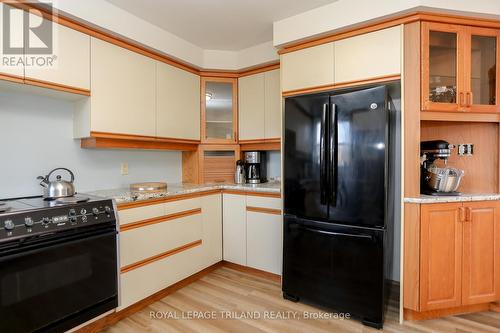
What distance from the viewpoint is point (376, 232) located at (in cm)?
183

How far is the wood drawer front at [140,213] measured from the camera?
1.98m

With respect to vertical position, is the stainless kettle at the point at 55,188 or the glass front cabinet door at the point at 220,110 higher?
the glass front cabinet door at the point at 220,110

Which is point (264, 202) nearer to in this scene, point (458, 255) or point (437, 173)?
point (437, 173)

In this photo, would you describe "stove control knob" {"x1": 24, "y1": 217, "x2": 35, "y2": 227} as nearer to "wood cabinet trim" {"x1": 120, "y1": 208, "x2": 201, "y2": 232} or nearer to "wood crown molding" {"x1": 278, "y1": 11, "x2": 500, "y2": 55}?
"wood cabinet trim" {"x1": 120, "y1": 208, "x2": 201, "y2": 232}

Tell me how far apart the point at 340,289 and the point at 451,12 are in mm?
2130

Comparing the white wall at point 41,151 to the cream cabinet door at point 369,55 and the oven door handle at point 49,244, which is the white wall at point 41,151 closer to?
the oven door handle at point 49,244

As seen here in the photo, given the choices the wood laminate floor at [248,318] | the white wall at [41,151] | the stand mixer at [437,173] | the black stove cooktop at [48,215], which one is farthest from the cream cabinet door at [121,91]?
the stand mixer at [437,173]

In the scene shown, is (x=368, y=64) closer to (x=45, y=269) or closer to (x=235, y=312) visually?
(x=235, y=312)

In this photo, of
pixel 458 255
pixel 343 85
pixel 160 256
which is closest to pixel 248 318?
pixel 160 256

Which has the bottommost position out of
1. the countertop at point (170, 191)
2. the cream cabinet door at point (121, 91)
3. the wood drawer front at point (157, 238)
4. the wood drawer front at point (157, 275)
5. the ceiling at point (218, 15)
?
the wood drawer front at point (157, 275)

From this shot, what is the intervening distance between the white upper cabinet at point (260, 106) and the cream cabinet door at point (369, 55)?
2.83 ft

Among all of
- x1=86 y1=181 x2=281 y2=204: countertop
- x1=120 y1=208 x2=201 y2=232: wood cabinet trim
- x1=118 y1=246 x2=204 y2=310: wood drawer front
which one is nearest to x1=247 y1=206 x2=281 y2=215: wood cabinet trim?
x1=86 y1=181 x2=281 y2=204: countertop

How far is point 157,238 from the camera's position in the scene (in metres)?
2.23

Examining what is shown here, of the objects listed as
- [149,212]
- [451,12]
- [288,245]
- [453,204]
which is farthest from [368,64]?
[149,212]
